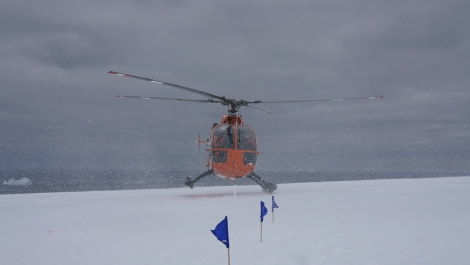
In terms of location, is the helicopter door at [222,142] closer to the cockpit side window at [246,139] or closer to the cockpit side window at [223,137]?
the cockpit side window at [223,137]

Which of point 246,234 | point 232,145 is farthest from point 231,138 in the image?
point 246,234

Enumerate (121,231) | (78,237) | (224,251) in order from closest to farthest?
(224,251), (78,237), (121,231)

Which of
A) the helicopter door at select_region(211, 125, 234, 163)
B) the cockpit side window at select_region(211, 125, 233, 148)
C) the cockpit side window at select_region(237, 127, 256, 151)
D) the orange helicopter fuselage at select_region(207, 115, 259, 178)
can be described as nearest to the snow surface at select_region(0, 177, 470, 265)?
the orange helicopter fuselage at select_region(207, 115, 259, 178)

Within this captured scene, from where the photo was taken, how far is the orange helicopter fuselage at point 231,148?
17.6 meters

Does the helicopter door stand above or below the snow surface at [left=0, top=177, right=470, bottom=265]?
above

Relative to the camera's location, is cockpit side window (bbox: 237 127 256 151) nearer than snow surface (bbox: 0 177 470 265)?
No

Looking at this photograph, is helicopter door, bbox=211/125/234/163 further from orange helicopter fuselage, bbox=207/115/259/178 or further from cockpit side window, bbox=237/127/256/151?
cockpit side window, bbox=237/127/256/151

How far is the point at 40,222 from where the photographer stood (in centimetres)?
1145

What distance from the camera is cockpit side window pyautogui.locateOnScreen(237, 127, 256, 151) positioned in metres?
17.8

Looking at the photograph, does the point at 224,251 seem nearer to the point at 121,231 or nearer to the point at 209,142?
the point at 121,231

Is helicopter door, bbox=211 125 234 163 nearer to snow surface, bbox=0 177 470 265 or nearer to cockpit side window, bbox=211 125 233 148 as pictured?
cockpit side window, bbox=211 125 233 148

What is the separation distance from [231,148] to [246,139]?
3.34ft

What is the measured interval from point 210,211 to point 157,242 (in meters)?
4.74

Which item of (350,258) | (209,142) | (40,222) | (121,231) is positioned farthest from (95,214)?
(350,258)
